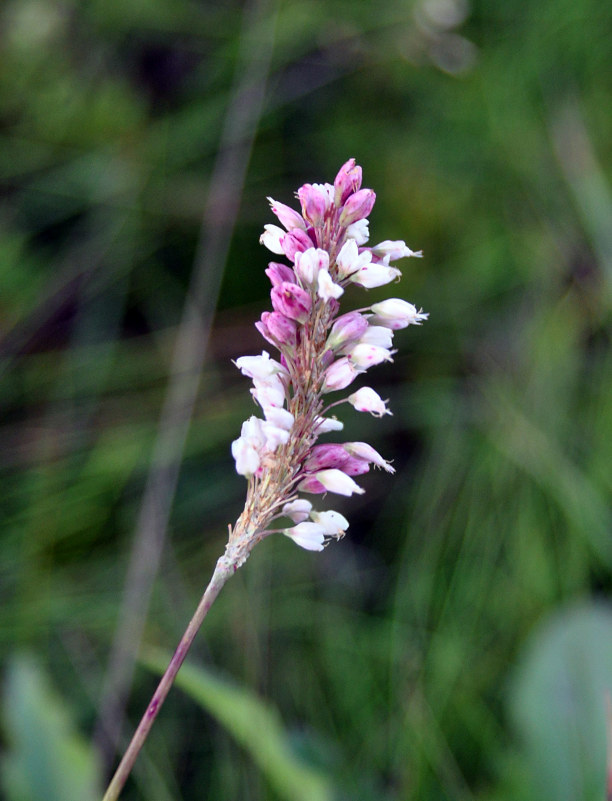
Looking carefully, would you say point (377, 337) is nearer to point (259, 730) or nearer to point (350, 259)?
point (350, 259)

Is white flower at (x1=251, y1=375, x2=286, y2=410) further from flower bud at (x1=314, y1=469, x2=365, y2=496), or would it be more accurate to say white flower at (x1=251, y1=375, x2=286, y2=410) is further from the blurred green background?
the blurred green background

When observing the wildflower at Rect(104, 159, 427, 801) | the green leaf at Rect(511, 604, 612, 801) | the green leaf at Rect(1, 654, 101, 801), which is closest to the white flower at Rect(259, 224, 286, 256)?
the wildflower at Rect(104, 159, 427, 801)

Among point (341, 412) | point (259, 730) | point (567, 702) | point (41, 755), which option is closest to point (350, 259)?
point (259, 730)

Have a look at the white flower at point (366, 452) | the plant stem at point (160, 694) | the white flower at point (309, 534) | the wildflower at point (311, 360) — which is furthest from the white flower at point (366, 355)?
the plant stem at point (160, 694)

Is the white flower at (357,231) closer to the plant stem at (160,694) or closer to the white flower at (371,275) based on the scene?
the white flower at (371,275)

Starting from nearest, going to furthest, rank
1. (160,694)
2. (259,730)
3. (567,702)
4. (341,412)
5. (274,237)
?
(160,694)
(274,237)
(259,730)
(567,702)
(341,412)

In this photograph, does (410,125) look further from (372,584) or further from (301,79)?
(372,584)
